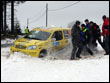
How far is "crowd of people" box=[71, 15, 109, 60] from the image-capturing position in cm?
897

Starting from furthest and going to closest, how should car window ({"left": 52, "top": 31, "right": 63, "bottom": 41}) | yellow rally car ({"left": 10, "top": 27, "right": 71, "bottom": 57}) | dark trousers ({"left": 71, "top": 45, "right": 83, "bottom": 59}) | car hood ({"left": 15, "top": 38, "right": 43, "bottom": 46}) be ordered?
car window ({"left": 52, "top": 31, "right": 63, "bottom": 41}), dark trousers ({"left": 71, "top": 45, "right": 83, "bottom": 59}), car hood ({"left": 15, "top": 38, "right": 43, "bottom": 46}), yellow rally car ({"left": 10, "top": 27, "right": 71, "bottom": 57})

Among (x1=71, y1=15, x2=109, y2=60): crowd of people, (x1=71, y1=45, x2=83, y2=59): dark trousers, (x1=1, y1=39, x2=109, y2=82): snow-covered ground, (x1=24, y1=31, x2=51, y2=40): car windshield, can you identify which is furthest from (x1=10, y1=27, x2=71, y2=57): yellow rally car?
(x1=71, y1=45, x2=83, y2=59): dark trousers

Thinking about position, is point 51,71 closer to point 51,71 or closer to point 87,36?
point 51,71

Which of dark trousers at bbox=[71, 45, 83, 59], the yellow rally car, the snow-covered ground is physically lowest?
the snow-covered ground

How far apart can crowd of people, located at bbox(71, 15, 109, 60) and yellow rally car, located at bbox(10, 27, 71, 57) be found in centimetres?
103

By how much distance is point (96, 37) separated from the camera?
10750 mm

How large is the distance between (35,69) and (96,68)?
220 centimetres

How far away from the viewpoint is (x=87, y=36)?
10.4 m

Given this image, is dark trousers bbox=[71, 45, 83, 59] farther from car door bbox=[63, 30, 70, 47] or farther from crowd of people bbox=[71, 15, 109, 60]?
car door bbox=[63, 30, 70, 47]

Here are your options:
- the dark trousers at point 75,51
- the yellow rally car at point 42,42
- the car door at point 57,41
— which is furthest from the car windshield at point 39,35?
the dark trousers at point 75,51

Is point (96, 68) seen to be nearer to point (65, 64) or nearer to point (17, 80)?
point (65, 64)

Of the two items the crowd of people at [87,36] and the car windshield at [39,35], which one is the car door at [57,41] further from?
the crowd of people at [87,36]

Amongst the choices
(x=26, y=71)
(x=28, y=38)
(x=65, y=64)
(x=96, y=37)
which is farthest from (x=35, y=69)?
(x=96, y=37)

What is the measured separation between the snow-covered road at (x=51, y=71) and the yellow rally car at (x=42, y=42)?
0.83 m
